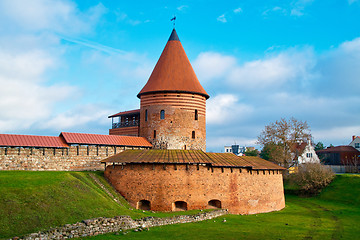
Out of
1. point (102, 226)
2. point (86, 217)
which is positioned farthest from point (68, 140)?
point (102, 226)

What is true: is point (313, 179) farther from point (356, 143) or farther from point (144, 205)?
point (356, 143)

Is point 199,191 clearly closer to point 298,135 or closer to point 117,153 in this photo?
point 117,153

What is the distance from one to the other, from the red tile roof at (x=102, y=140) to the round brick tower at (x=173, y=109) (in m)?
1.11

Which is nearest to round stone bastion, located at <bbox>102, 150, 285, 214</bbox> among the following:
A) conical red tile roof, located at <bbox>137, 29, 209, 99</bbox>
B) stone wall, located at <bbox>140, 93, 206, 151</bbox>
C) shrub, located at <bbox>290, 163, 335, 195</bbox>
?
stone wall, located at <bbox>140, 93, 206, 151</bbox>

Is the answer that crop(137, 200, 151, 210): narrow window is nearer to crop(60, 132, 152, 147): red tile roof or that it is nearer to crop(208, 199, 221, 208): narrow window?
crop(208, 199, 221, 208): narrow window

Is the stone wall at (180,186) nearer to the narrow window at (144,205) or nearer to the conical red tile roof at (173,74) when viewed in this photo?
the narrow window at (144,205)

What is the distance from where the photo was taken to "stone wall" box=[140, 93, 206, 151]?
26.2 metres

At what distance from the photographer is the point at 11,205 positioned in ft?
44.7

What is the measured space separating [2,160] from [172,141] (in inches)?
452

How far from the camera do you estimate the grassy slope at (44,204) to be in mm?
13016

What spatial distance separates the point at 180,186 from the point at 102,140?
6.80 m

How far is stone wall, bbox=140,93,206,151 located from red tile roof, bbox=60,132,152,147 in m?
1.10

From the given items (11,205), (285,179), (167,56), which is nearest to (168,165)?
(11,205)

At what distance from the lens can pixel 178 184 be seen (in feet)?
68.6
